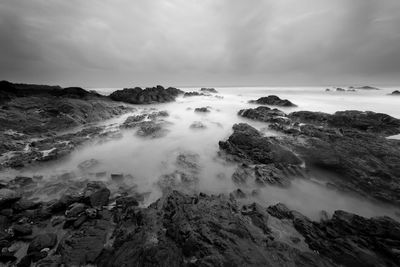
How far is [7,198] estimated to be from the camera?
7.10 meters

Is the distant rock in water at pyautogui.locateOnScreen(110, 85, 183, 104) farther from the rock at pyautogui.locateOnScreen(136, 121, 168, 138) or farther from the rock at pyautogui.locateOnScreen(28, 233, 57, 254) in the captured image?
the rock at pyautogui.locateOnScreen(28, 233, 57, 254)

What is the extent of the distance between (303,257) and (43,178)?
12.0 m

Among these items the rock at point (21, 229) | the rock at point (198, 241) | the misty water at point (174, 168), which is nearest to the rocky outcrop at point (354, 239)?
the rock at point (198, 241)

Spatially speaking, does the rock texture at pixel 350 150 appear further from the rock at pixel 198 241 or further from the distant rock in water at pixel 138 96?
the distant rock in water at pixel 138 96

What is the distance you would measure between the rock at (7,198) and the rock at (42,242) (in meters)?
2.66

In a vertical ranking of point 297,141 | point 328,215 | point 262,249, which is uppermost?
point 297,141

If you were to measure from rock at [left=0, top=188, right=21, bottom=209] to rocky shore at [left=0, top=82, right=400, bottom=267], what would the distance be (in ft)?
0.11

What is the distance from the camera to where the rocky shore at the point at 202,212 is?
16.1 feet

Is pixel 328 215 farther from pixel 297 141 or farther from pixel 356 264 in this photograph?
pixel 297 141

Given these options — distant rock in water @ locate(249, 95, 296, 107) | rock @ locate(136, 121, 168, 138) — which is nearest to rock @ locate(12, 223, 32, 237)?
rock @ locate(136, 121, 168, 138)

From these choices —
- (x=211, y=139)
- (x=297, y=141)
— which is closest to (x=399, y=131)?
(x=297, y=141)

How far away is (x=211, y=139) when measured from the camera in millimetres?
16531

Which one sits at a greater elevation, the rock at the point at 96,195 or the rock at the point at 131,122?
the rock at the point at 131,122

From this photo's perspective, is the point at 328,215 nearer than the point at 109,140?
Yes
